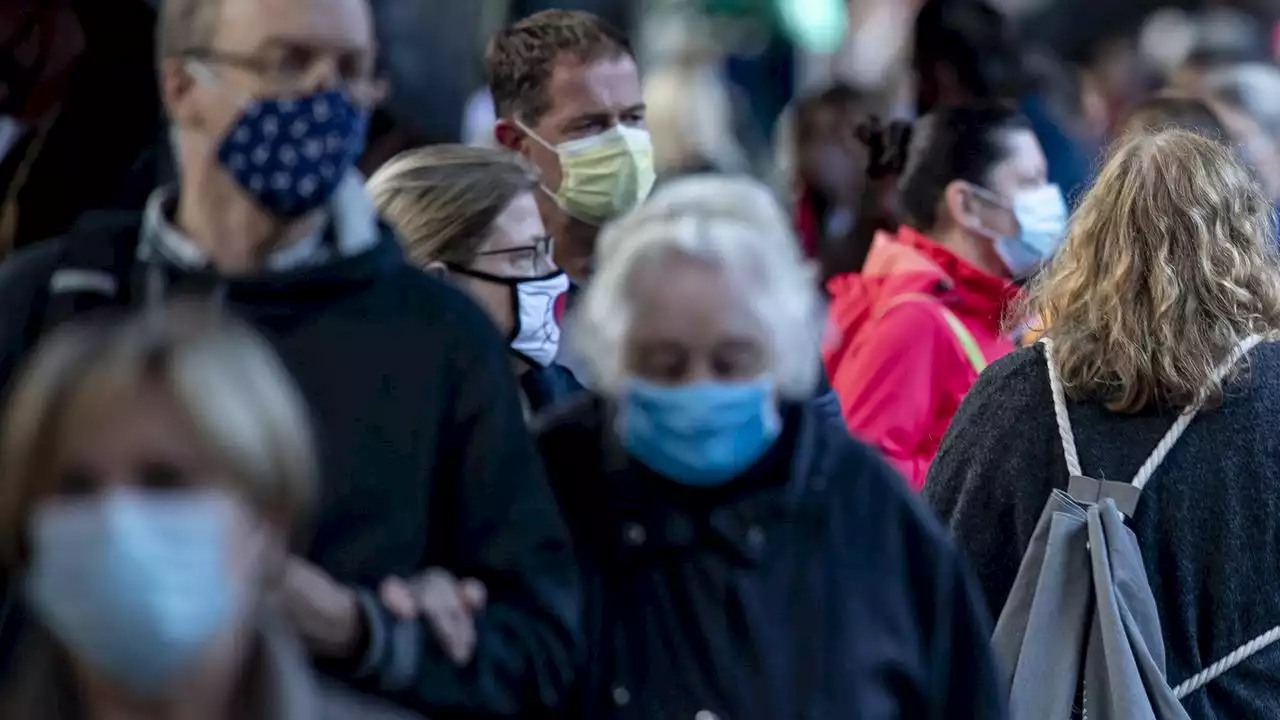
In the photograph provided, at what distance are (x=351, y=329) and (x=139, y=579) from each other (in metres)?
0.74

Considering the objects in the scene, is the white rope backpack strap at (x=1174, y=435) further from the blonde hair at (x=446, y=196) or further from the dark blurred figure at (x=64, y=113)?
the dark blurred figure at (x=64, y=113)

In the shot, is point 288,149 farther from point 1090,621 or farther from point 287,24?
point 1090,621

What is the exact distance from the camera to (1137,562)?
165 inches

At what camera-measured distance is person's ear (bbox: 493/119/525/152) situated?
525 cm

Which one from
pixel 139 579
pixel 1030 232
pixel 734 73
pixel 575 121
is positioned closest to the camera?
pixel 139 579

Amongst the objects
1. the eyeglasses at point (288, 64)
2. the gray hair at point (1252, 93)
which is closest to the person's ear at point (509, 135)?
the eyeglasses at point (288, 64)

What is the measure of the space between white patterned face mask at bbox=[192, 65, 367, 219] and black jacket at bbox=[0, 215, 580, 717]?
0.12 meters

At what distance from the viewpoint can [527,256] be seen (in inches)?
175

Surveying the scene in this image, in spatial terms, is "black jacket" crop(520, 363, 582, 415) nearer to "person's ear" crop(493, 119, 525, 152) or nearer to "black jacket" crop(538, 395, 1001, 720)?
"person's ear" crop(493, 119, 525, 152)

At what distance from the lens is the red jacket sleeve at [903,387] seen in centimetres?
538

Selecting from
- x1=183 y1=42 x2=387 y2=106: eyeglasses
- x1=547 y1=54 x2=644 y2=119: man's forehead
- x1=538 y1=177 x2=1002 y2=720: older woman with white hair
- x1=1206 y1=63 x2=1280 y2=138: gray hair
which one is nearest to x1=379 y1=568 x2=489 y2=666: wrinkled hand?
x1=538 y1=177 x2=1002 y2=720: older woman with white hair

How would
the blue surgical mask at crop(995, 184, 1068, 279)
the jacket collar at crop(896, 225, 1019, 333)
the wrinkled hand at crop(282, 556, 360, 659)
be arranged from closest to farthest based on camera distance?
the wrinkled hand at crop(282, 556, 360, 659) < the jacket collar at crop(896, 225, 1019, 333) < the blue surgical mask at crop(995, 184, 1068, 279)

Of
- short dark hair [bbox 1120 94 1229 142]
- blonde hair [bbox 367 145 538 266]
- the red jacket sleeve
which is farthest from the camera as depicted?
short dark hair [bbox 1120 94 1229 142]

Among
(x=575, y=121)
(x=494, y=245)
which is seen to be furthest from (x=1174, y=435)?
(x=575, y=121)
